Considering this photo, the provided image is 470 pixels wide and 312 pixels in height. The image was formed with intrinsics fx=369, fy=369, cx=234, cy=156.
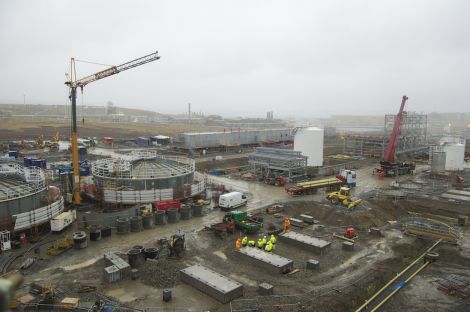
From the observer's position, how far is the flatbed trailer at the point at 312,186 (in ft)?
135

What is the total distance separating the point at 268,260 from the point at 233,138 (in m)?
60.1

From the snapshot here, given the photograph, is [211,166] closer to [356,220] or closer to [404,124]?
[356,220]

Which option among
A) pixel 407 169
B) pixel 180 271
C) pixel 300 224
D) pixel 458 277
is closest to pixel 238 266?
pixel 180 271

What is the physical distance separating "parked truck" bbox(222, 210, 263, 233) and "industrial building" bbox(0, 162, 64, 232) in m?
14.2

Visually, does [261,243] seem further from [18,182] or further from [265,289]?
[18,182]

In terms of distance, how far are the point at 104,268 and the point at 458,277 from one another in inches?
828

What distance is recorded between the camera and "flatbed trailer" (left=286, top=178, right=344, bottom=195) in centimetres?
4102

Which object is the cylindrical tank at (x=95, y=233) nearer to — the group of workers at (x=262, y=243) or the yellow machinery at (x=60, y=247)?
the yellow machinery at (x=60, y=247)

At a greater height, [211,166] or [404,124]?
[404,124]

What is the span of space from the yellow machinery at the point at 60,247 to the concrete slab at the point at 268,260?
11.8 metres

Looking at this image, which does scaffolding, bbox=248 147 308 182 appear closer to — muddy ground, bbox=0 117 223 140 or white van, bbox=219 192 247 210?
white van, bbox=219 192 247 210

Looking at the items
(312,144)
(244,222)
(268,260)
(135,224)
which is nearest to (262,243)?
(268,260)

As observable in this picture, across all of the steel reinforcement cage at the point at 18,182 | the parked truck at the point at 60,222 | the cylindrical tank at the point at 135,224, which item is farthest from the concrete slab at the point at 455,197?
the steel reinforcement cage at the point at 18,182

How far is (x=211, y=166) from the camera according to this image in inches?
2405
